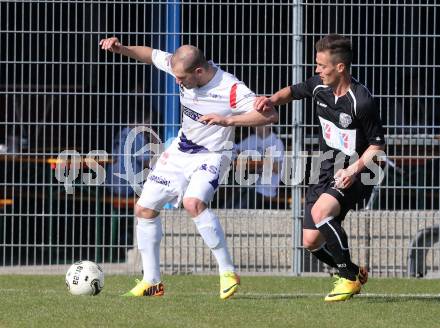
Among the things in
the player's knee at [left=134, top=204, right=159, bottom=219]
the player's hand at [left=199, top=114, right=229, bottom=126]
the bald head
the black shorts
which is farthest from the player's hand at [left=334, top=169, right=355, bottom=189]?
the player's knee at [left=134, top=204, right=159, bottom=219]

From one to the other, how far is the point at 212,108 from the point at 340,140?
0.95m

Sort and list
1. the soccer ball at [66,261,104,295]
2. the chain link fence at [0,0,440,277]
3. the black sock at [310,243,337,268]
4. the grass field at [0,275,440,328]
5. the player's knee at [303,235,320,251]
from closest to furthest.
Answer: the grass field at [0,275,440,328] < the soccer ball at [66,261,104,295] < the player's knee at [303,235,320,251] < the black sock at [310,243,337,268] < the chain link fence at [0,0,440,277]

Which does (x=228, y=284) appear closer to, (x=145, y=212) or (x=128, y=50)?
(x=145, y=212)

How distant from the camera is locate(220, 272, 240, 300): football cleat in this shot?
8.84 m

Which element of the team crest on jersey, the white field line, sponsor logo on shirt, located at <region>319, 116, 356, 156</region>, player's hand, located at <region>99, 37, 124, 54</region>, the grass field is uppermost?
player's hand, located at <region>99, 37, 124, 54</region>

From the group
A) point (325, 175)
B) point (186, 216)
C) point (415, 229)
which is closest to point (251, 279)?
point (186, 216)

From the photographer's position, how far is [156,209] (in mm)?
9258

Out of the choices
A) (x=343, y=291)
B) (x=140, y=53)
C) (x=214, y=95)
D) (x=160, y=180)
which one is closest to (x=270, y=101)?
(x=214, y=95)

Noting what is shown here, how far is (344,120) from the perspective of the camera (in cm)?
871

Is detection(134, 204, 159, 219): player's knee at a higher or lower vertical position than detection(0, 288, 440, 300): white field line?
higher

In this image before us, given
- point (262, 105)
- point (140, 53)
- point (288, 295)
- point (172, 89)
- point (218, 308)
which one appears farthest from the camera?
point (172, 89)

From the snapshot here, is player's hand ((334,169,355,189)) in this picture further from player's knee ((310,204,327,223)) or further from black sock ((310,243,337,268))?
black sock ((310,243,337,268))

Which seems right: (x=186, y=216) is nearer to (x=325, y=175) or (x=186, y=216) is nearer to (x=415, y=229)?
(x=415, y=229)

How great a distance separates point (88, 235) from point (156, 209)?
2726mm
